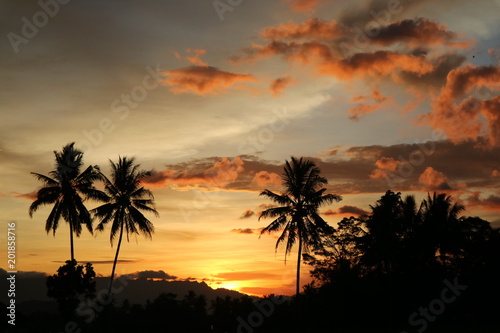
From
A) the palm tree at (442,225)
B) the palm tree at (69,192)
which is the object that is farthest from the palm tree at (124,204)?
the palm tree at (442,225)

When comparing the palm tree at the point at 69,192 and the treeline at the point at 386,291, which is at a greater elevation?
the palm tree at the point at 69,192

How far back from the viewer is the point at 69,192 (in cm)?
4647

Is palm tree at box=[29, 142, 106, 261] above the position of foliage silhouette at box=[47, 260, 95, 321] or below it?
above

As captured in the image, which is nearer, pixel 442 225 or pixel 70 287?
pixel 70 287

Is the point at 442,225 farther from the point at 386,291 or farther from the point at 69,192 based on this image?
the point at 69,192

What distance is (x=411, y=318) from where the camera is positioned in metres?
51.7

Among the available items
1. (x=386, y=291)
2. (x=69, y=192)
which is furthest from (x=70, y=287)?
(x=386, y=291)

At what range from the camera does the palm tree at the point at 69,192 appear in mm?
46000

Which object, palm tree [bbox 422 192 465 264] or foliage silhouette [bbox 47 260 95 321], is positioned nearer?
foliage silhouette [bbox 47 260 95 321]

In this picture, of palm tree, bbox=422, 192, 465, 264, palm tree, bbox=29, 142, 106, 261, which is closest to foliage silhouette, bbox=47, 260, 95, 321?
palm tree, bbox=29, 142, 106, 261

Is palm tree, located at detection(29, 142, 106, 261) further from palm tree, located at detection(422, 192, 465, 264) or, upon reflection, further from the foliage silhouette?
palm tree, located at detection(422, 192, 465, 264)

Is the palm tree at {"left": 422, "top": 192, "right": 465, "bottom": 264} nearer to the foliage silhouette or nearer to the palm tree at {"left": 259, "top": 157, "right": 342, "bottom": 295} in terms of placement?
the palm tree at {"left": 259, "top": 157, "right": 342, "bottom": 295}

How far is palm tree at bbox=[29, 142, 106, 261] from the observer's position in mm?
46000

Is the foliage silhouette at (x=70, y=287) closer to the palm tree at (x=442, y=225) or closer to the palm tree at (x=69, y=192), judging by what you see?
the palm tree at (x=69, y=192)
